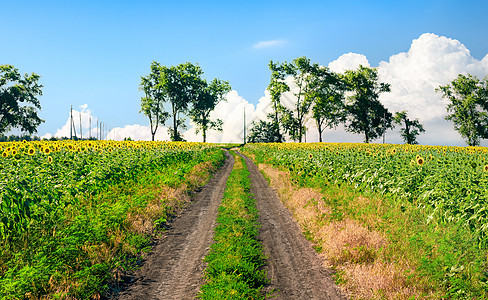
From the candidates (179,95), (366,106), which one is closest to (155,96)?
(179,95)

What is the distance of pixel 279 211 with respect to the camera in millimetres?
11398

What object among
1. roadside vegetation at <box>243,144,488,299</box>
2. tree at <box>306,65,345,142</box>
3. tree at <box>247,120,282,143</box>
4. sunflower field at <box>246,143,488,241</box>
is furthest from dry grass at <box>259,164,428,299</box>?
tree at <box>247,120,282,143</box>

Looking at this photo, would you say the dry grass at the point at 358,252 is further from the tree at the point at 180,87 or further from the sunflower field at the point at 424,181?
the tree at the point at 180,87

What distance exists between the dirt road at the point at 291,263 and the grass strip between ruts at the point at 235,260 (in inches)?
10.4

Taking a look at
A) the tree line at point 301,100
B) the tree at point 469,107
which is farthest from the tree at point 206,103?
the tree at point 469,107

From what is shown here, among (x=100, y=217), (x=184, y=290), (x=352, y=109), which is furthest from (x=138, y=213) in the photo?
(x=352, y=109)

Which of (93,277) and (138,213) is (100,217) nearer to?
(138,213)

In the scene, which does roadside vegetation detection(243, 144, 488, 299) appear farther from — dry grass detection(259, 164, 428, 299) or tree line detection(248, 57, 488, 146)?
tree line detection(248, 57, 488, 146)

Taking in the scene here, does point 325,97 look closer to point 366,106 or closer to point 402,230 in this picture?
point 366,106

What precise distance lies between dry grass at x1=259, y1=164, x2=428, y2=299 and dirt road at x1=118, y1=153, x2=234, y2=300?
283cm

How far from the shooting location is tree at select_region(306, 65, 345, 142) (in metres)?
60.0

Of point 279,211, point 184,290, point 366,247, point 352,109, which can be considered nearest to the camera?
point 184,290

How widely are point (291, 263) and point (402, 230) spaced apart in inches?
114

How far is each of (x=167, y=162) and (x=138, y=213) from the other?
11.5 m
